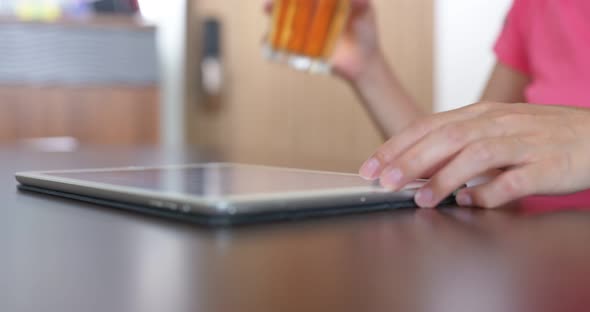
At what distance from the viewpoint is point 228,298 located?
0.80 ft

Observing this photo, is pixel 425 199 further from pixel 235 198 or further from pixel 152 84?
pixel 152 84

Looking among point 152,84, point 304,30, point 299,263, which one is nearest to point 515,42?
point 304,30

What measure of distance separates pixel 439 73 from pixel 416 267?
231cm

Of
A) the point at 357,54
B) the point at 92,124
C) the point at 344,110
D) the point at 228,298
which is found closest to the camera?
the point at 228,298

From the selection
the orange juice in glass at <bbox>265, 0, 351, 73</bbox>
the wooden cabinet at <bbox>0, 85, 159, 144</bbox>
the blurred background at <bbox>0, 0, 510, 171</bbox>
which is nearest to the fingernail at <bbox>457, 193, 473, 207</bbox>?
the orange juice in glass at <bbox>265, 0, 351, 73</bbox>

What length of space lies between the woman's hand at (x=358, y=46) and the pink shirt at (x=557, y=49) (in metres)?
0.26

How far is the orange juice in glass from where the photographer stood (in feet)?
3.22

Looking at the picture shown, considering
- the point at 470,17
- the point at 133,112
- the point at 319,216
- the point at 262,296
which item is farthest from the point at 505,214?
the point at 133,112

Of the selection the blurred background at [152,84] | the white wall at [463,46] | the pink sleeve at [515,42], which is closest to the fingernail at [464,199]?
the pink sleeve at [515,42]

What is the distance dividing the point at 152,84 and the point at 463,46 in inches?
63.6

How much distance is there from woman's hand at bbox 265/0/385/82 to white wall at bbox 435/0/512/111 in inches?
47.6

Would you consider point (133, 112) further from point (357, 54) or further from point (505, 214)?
point (505, 214)

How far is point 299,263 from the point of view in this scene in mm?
302

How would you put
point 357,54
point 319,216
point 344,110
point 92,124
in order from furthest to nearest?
point 92,124
point 344,110
point 357,54
point 319,216
